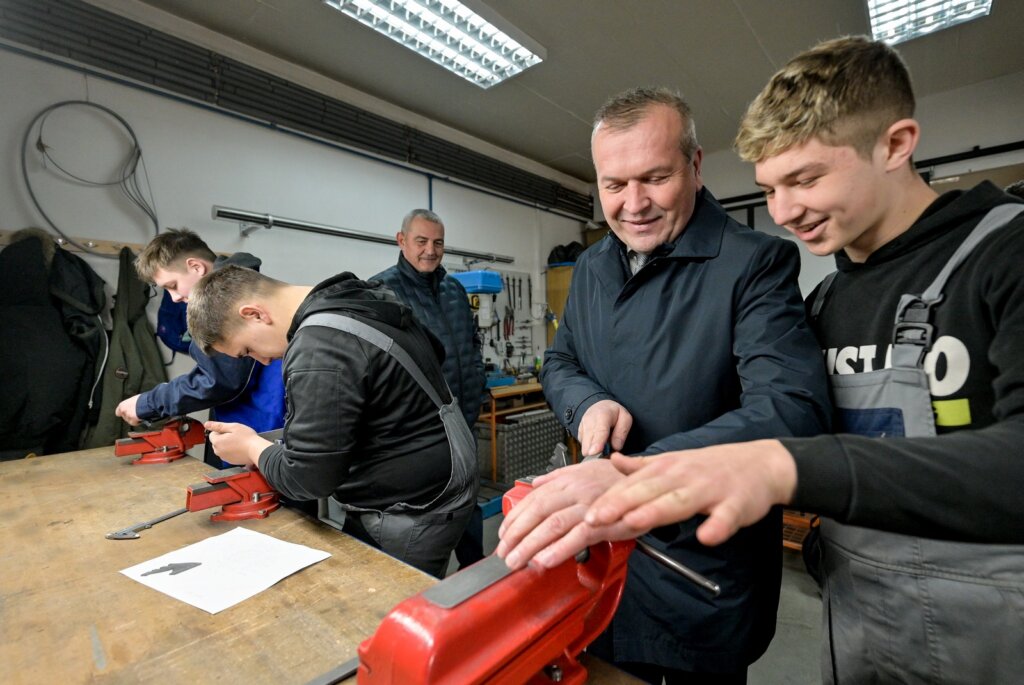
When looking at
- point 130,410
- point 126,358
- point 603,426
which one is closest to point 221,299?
point 130,410

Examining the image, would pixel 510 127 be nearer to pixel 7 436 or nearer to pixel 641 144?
pixel 641 144

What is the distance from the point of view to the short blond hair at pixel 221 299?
133 centimetres

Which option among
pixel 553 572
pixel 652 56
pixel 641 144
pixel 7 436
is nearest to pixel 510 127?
pixel 652 56

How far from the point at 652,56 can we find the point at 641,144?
278 cm

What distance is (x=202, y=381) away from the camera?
1.71m

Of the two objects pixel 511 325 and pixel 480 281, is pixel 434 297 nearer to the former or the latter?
pixel 480 281

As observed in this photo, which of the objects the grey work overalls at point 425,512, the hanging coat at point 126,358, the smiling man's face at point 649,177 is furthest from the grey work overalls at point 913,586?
the hanging coat at point 126,358

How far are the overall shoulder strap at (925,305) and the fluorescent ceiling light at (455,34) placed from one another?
267 centimetres

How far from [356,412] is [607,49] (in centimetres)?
301

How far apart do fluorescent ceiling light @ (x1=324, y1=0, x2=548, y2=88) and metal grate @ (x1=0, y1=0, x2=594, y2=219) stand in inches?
30.9

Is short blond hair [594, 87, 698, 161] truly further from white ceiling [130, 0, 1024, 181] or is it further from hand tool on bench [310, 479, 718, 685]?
white ceiling [130, 0, 1024, 181]

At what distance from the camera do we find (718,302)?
89cm

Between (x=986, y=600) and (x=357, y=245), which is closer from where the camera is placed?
(x=986, y=600)

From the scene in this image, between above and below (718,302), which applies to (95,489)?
below
